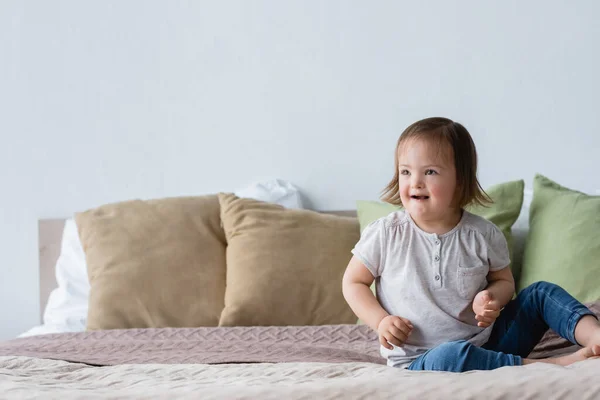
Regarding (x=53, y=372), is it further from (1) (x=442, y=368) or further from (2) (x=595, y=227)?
(2) (x=595, y=227)

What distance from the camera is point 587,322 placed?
1.38 metres

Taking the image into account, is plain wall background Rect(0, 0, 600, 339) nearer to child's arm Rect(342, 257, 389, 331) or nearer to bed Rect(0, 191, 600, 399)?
bed Rect(0, 191, 600, 399)

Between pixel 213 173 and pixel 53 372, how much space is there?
1.13m

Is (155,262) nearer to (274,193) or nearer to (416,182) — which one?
(274,193)

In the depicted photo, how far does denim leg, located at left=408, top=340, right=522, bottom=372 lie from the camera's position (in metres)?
1.27

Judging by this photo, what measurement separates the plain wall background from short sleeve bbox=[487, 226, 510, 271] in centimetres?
82

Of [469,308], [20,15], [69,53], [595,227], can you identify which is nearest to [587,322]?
[469,308]

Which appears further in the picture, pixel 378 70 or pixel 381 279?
pixel 378 70

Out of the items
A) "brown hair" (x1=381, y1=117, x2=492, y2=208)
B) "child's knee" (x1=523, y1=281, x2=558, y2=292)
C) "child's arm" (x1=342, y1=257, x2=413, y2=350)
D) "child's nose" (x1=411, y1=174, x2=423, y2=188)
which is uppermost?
"brown hair" (x1=381, y1=117, x2=492, y2=208)

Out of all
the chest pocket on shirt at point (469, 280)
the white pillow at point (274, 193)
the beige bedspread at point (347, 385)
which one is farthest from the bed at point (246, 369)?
the white pillow at point (274, 193)

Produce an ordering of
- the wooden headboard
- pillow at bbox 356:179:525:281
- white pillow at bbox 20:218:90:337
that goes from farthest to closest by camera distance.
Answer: the wooden headboard, white pillow at bbox 20:218:90:337, pillow at bbox 356:179:525:281

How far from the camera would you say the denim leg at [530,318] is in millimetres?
1428

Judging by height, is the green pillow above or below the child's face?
below

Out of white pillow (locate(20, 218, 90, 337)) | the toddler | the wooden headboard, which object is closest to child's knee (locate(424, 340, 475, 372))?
the toddler
